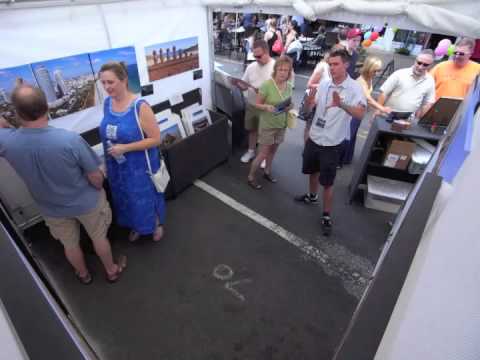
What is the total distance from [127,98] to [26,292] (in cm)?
170

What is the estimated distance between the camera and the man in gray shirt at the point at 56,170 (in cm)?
159

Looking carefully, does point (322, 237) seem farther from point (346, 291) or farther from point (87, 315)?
point (87, 315)

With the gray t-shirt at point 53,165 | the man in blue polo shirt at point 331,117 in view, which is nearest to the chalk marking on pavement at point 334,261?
the man in blue polo shirt at point 331,117

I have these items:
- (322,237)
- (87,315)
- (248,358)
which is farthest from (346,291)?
(87,315)

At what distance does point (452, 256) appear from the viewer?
22.1 inches

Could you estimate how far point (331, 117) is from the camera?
2.64 metres

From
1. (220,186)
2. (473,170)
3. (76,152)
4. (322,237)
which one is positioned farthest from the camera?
(220,186)

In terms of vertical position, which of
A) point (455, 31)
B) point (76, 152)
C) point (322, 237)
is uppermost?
point (455, 31)

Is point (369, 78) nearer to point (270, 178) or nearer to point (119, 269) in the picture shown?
point (270, 178)

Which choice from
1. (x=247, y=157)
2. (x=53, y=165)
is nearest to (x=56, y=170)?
(x=53, y=165)

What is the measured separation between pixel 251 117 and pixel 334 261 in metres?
2.28

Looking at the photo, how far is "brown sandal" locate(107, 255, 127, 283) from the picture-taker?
2506 millimetres

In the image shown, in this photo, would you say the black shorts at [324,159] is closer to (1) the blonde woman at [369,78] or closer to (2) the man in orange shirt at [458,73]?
(1) the blonde woman at [369,78]

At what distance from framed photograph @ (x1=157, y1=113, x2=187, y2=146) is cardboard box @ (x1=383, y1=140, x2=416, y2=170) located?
2.51 meters
